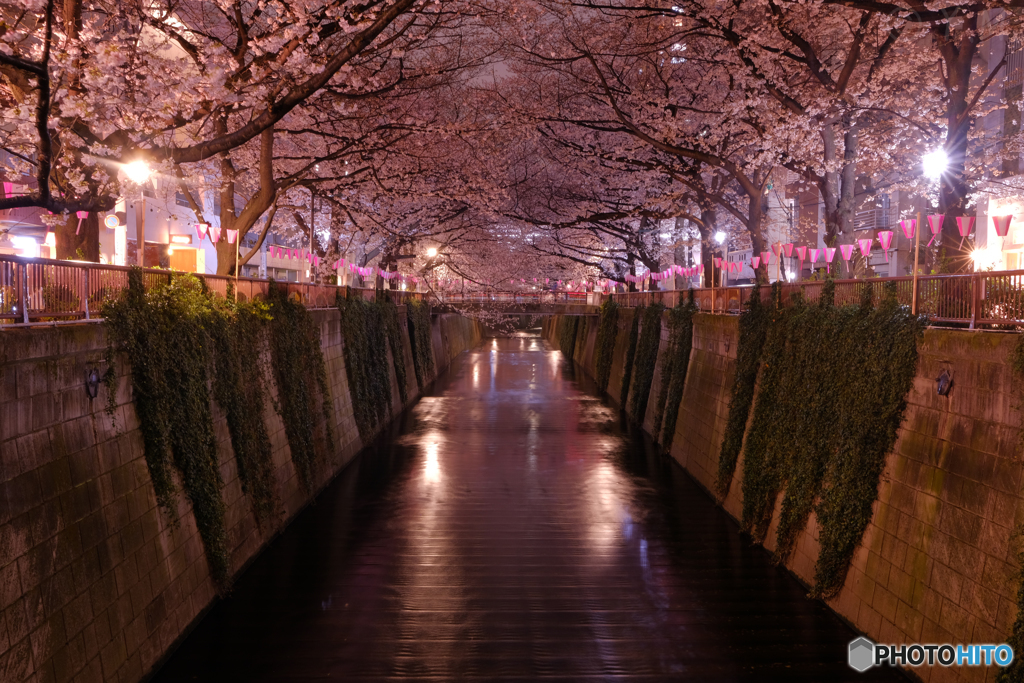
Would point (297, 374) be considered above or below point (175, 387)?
below

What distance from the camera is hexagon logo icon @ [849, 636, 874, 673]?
27.9ft

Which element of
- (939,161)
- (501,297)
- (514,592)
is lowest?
(514,592)

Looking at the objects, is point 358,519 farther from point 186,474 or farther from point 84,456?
point 84,456

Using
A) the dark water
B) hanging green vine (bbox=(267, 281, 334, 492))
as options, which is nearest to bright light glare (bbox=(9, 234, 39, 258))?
hanging green vine (bbox=(267, 281, 334, 492))

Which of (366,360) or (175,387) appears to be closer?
(175,387)

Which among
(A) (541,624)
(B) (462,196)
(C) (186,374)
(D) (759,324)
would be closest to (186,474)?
(C) (186,374)

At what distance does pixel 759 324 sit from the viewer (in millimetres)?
14227

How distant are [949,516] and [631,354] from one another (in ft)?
76.3

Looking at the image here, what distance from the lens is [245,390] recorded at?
40.3ft

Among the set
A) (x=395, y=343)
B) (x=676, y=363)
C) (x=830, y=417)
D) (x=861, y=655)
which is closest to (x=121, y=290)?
(x=830, y=417)

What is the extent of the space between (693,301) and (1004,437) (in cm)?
1443

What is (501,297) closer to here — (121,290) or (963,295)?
(121,290)

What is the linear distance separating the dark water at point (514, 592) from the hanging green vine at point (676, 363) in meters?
2.04

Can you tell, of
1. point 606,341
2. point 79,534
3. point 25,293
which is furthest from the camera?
point 606,341
